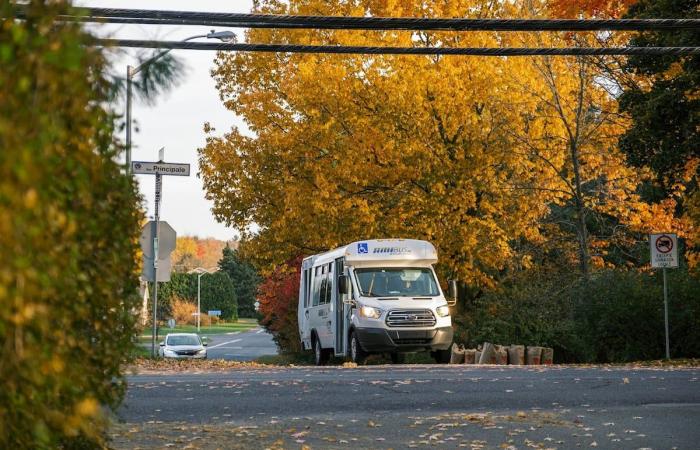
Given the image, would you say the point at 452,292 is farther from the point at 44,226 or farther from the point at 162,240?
the point at 44,226

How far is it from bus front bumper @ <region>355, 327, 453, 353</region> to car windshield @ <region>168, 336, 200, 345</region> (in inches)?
1033

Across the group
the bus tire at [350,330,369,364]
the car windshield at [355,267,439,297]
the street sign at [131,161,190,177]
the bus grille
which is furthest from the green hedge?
the street sign at [131,161,190,177]

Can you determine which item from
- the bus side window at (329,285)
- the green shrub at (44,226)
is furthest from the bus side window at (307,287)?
the green shrub at (44,226)

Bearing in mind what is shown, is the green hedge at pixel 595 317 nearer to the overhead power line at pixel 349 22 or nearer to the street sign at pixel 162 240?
the street sign at pixel 162 240

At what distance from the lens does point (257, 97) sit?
119ft

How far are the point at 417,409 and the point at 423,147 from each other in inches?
743

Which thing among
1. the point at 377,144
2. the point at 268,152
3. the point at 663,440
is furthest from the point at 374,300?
the point at 663,440

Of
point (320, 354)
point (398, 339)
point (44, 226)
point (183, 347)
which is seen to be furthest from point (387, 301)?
point (183, 347)

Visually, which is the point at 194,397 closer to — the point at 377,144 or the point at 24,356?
the point at 24,356

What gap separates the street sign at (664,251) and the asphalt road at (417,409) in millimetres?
5619

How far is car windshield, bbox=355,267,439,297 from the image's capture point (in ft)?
82.1

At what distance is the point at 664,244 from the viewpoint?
25.4m

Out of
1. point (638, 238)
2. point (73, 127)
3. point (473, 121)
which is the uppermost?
point (473, 121)

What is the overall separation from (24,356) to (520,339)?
2764 cm
